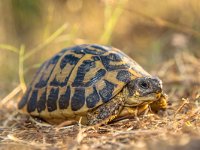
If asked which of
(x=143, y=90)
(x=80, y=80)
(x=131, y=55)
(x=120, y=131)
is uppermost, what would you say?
(x=131, y=55)

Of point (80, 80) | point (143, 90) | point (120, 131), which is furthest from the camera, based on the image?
point (80, 80)

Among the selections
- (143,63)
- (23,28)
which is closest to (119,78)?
(143,63)

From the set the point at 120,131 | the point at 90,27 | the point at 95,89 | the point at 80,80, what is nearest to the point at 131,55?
the point at 90,27

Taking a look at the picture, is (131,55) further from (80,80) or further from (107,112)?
(107,112)

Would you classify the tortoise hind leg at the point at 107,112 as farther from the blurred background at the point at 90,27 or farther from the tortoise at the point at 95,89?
the blurred background at the point at 90,27

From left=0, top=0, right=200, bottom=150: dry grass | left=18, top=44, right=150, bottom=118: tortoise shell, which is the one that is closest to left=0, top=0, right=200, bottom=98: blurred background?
left=0, top=0, right=200, bottom=150: dry grass

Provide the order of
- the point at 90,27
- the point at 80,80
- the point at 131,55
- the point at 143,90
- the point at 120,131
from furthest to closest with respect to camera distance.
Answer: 1. the point at 90,27
2. the point at 131,55
3. the point at 80,80
4. the point at 143,90
5. the point at 120,131

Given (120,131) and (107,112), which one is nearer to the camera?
(120,131)
